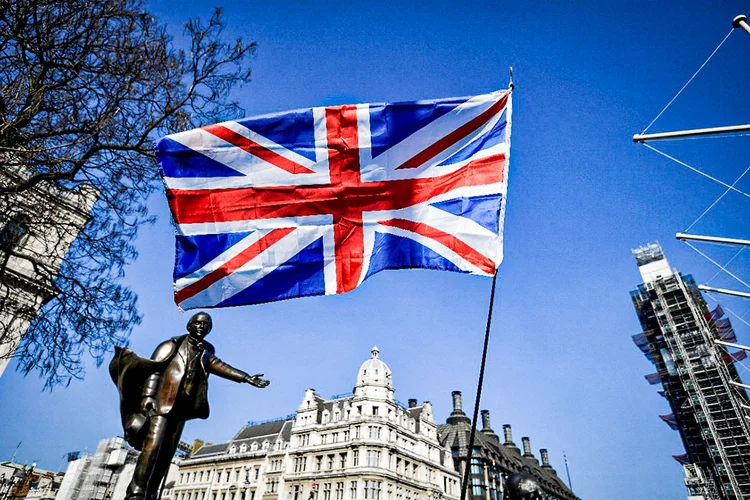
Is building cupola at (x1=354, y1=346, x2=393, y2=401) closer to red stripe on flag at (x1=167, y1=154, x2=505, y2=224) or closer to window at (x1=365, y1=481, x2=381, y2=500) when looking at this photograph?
window at (x1=365, y1=481, x2=381, y2=500)

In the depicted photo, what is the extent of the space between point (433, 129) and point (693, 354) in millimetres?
62933

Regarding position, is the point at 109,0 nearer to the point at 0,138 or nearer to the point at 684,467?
the point at 0,138

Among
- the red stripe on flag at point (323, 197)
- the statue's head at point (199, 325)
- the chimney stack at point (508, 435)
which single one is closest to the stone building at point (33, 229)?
the red stripe on flag at point (323, 197)

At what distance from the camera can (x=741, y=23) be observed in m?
10.8

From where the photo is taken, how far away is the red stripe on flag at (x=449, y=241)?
576 cm

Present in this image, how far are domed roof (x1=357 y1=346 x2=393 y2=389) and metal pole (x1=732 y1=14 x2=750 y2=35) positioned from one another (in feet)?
141

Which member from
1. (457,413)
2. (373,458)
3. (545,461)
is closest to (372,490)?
(373,458)

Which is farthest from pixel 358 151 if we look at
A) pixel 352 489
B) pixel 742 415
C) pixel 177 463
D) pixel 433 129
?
pixel 177 463

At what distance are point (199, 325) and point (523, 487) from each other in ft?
12.7

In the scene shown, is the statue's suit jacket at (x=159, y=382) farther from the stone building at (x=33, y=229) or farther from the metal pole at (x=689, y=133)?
the metal pole at (x=689, y=133)

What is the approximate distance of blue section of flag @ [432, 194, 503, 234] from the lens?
5941 millimetres

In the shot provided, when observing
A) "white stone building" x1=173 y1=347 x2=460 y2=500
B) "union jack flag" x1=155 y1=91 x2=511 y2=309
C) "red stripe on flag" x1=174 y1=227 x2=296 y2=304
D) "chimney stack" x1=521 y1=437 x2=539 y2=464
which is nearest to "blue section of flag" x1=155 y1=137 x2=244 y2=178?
"union jack flag" x1=155 y1=91 x2=511 y2=309

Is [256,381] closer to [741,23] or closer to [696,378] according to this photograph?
[741,23]

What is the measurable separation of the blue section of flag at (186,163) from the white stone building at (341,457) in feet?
139
